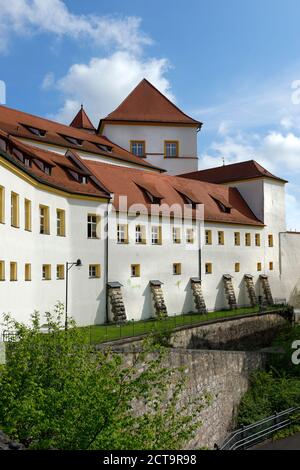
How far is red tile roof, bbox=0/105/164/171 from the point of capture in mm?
34859

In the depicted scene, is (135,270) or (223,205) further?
(223,205)

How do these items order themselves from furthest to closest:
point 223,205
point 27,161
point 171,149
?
point 171,149 → point 223,205 → point 27,161

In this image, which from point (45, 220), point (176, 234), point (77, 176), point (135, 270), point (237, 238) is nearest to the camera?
point (45, 220)

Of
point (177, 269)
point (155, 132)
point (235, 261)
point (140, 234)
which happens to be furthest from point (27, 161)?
point (155, 132)

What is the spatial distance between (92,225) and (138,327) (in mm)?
5954

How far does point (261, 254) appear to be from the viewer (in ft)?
137

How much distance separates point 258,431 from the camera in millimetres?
20078

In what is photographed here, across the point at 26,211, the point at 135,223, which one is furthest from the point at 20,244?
the point at 135,223

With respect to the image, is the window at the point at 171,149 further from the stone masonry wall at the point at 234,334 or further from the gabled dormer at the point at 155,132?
the stone masonry wall at the point at 234,334

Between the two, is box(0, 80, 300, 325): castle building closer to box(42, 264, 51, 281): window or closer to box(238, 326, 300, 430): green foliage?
box(42, 264, 51, 281): window

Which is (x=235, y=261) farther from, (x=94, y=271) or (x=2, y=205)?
(x=2, y=205)

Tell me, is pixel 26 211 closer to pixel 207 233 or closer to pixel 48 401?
pixel 48 401

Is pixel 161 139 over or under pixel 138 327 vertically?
over

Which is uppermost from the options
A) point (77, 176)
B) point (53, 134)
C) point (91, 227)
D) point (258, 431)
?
point (53, 134)
